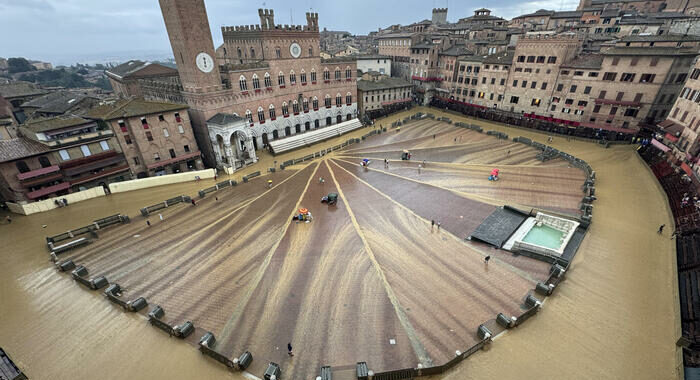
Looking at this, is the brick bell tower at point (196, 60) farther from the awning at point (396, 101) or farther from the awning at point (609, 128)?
the awning at point (609, 128)

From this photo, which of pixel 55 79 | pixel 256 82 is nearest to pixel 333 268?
pixel 256 82

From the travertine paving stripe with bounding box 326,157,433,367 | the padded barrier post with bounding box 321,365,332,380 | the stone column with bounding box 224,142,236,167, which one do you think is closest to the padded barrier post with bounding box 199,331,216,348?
the padded barrier post with bounding box 321,365,332,380

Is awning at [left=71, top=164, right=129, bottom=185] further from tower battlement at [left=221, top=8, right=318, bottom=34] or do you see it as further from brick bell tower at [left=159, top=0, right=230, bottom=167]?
tower battlement at [left=221, top=8, right=318, bottom=34]

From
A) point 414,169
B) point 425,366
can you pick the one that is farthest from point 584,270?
point 414,169

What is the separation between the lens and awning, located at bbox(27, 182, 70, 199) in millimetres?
31219

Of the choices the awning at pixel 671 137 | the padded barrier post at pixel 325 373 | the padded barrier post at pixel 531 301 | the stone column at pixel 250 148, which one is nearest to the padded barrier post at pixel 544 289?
the padded barrier post at pixel 531 301

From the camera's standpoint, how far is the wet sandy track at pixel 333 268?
17.7m

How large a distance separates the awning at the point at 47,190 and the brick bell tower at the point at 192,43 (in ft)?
66.6

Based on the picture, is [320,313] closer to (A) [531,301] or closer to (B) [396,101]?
(A) [531,301]

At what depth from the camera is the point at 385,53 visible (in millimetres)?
86562

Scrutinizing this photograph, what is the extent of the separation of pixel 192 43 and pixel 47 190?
2611 cm

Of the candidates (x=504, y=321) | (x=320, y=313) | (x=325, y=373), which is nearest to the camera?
(x=325, y=373)

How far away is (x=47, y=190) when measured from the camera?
32.1 meters

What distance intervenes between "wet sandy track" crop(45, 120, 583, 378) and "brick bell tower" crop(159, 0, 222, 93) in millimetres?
18662
